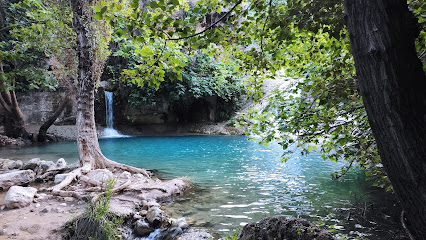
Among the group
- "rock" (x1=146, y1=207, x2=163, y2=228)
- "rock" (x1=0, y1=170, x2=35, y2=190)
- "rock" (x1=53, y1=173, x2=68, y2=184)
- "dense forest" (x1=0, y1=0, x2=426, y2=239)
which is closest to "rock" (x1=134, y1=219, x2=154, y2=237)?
"rock" (x1=146, y1=207, x2=163, y2=228)

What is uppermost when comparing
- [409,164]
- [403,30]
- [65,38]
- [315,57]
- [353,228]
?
[65,38]

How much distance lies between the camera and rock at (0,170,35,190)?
6.64m

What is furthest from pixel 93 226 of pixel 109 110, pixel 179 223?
pixel 109 110

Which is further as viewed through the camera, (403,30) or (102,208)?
(102,208)

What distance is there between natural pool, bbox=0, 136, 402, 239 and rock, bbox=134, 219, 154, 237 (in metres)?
0.97

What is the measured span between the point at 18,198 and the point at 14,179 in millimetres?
2068

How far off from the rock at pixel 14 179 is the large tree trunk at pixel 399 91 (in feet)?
26.2

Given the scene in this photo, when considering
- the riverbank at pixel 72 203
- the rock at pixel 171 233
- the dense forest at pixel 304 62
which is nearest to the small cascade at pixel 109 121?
the dense forest at pixel 304 62

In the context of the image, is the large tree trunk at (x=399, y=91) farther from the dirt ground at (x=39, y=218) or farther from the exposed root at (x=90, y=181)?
the exposed root at (x=90, y=181)

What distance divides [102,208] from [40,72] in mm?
12317

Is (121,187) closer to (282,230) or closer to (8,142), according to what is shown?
(282,230)

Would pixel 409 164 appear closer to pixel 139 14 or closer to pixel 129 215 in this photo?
pixel 139 14

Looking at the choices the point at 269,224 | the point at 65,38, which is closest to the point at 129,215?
the point at 269,224

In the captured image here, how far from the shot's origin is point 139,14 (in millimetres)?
2104
